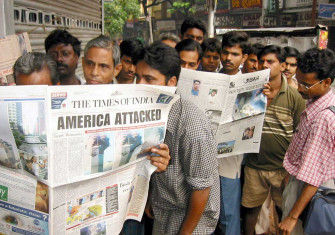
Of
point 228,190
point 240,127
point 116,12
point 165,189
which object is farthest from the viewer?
point 116,12

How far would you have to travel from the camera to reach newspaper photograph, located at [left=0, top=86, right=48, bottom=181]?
1.02 meters

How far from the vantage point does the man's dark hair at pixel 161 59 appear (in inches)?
57.9

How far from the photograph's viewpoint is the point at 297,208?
1783 millimetres

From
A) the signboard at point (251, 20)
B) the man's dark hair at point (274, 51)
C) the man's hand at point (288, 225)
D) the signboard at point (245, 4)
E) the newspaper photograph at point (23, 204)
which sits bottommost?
the man's hand at point (288, 225)

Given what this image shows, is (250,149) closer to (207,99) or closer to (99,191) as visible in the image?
(207,99)

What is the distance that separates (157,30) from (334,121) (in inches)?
990

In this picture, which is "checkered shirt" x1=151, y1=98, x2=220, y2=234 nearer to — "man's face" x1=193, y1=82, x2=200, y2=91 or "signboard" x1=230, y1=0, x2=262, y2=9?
"man's face" x1=193, y1=82, x2=200, y2=91

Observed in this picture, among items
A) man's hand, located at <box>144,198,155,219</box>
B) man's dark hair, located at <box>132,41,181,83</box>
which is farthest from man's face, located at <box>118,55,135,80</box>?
man's hand, located at <box>144,198,155,219</box>

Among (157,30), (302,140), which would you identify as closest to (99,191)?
(302,140)

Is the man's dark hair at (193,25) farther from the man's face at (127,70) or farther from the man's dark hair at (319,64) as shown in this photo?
the man's dark hair at (319,64)

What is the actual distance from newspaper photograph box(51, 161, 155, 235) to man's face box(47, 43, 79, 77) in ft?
4.93

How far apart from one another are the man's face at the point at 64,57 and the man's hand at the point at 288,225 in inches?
72.7

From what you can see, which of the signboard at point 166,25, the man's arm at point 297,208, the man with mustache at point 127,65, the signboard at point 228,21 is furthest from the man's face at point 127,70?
the signboard at point 166,25

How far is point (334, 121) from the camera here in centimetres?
167
